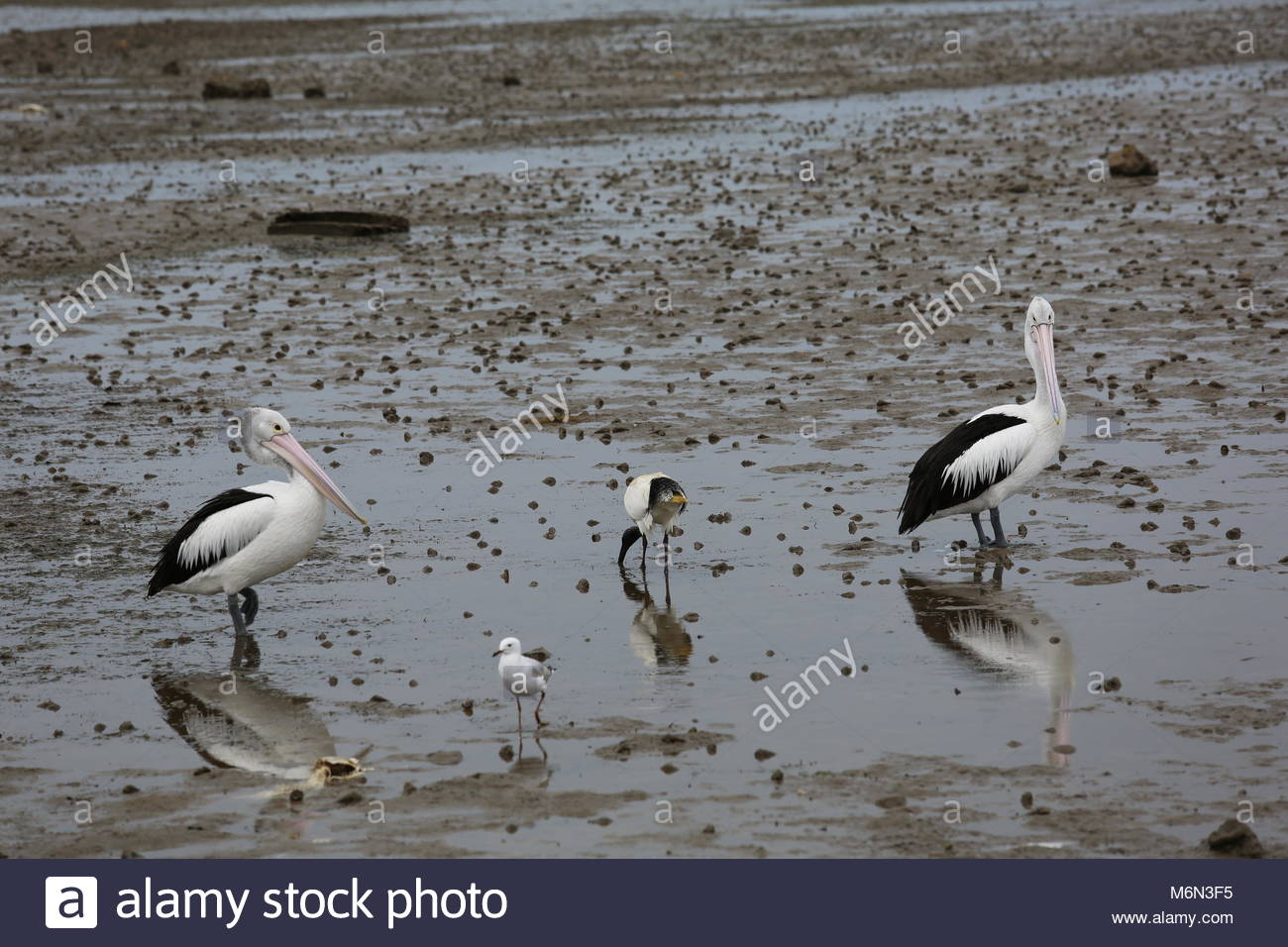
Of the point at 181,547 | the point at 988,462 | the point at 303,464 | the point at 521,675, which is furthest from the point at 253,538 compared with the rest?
the point at 988,462

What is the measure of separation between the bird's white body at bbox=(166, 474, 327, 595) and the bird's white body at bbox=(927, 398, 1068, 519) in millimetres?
5554

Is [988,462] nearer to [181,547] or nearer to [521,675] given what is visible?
[521,675]

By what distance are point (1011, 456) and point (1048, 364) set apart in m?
1.03

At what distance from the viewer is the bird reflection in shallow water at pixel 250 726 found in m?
11.6

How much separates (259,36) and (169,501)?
64.9 meters

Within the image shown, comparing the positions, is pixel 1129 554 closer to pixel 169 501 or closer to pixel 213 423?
pixel 169 501

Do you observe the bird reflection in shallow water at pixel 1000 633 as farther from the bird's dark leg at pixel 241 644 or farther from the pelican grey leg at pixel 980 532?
the bird's dark leg at pixel 241 644

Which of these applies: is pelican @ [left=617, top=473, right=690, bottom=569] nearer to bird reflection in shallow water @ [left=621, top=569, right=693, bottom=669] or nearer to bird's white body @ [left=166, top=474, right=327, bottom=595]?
bird reflection in shallow water @ [left=621, top=569, right=693, bottom=669]

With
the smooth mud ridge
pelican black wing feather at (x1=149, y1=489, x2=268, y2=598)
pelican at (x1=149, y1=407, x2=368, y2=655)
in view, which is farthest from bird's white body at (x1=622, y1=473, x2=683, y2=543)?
pelican black wing feather at (x1=149, y1=489, x2=268, y2=598)

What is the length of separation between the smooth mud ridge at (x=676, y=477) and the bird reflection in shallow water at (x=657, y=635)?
49 millimetres

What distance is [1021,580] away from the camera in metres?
14.8

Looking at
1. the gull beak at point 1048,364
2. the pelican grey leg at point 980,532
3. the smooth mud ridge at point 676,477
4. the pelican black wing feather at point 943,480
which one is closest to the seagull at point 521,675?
the smooth mud ridge at point 676,477

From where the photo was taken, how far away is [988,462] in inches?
606
